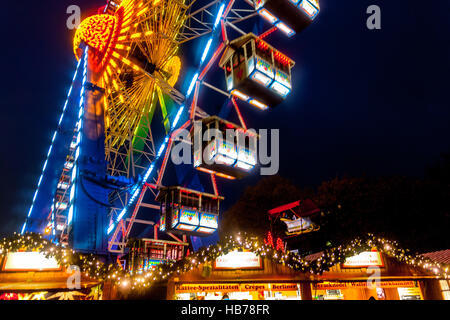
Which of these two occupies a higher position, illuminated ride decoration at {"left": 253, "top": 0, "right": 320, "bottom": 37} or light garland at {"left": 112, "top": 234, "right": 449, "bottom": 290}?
illuminated ride decoration at {"left": 253, "top": 0, "right": 320, "bottom": 37}

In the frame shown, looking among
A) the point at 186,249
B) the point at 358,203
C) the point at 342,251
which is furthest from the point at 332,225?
the point at 342,251

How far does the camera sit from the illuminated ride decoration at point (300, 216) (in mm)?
16359

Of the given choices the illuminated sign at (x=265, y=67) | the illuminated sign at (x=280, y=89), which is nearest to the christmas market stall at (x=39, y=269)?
the illuminated sign at (x=265, y=67)

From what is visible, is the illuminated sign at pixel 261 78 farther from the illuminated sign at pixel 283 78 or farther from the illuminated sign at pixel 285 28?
the illuminated sign at pixel 285 28

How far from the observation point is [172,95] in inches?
865

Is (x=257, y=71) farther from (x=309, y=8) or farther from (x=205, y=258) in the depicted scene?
(x=205, y=258)

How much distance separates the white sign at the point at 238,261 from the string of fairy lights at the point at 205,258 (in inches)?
9.2

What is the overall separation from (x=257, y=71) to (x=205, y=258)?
26.6ft

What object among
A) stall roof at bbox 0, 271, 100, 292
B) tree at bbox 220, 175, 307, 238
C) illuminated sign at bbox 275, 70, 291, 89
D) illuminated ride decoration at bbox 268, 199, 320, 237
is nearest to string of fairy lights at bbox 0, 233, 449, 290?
stall roof at bbox 0, 271, 100, 292

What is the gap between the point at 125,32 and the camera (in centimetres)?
2181

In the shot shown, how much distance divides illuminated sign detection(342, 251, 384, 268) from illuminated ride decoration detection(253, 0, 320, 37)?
1054 cm

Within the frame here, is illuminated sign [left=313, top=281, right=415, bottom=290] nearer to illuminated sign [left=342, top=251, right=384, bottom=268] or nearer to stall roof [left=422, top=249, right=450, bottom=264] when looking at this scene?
illuminated sign [left=342, top=251, right=384, bottom=268]

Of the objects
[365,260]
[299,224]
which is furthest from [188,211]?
[365,260]

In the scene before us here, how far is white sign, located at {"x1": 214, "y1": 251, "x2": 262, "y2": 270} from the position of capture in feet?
29.7
